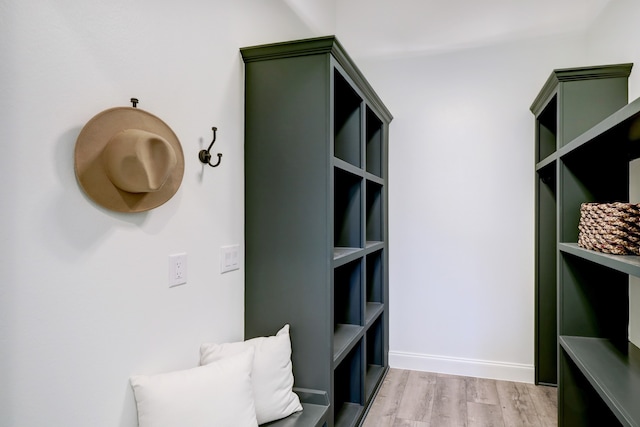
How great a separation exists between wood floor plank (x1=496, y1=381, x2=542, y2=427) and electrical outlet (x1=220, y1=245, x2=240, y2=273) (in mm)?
1970

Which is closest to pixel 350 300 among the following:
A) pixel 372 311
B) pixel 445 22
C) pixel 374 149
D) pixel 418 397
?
pixel 372 311

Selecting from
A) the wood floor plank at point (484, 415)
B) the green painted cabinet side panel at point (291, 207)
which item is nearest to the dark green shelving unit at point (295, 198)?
the green painted cabinet side panel at point (291, 207)

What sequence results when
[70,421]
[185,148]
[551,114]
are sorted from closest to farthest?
[70,421] < [185,148] < [551,114]

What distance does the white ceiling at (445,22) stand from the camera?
2955mm

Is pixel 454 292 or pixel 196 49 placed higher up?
pixel 196 49

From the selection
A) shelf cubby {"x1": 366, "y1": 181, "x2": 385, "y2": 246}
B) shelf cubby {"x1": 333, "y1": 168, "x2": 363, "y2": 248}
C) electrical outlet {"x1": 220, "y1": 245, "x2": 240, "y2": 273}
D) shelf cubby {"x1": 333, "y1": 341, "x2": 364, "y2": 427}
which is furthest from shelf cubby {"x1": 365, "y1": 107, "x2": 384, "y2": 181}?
electrical outlet {"x1": 220, "y1": 245, "x2": 240, "y2": 273}

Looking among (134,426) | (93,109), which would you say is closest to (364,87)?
(93,109)

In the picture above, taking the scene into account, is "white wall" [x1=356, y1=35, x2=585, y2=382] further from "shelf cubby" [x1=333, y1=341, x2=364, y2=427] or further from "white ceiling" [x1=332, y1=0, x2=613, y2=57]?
"shelf cubby" [x1=333, y1=341, x2=364, y2=427]

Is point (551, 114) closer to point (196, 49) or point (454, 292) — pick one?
point (454, 292)

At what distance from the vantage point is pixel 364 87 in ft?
8.08

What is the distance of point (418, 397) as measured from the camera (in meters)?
2.80

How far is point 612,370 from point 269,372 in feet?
4.99

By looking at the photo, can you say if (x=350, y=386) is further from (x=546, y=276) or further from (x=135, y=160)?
(x=135, y=160)

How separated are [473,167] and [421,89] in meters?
0.77
